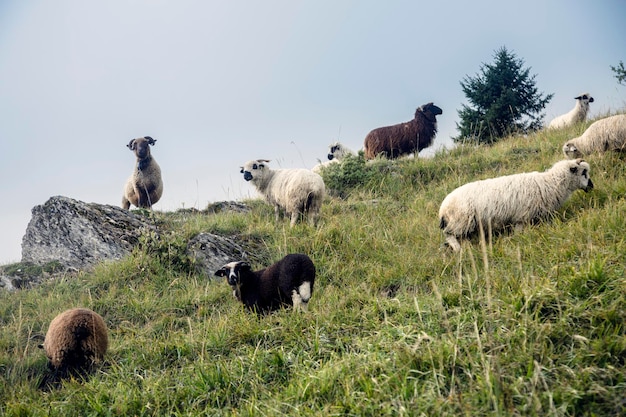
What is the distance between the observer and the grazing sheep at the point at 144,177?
15266 millimetres

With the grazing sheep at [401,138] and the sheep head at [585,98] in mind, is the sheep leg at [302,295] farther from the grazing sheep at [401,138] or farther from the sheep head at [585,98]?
the sheep head at [585,98]

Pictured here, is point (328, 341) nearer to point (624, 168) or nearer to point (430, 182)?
point (624, 168)

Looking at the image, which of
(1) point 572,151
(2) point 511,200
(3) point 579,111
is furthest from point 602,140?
(3) point 579,111

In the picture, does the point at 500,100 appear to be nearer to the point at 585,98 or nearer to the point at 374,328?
the point at 585,98

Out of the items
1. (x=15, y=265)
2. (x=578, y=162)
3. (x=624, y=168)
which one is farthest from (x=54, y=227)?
(x=624, y=168)

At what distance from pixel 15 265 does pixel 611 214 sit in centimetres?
1133

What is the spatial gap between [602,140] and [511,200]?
362 cm

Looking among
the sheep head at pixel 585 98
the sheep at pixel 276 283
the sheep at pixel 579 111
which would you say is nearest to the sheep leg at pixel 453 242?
the sheep at pixel 276 283

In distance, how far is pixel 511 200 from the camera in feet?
27.3

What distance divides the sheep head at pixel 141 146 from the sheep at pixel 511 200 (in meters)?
9.53

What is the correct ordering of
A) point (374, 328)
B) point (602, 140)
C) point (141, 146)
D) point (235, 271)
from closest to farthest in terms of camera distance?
point (374, 328) < point (235, 271) < point (602, 140) < point (141, 146)

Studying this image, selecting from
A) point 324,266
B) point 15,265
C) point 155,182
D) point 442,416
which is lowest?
point 442,416

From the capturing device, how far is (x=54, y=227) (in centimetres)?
1162

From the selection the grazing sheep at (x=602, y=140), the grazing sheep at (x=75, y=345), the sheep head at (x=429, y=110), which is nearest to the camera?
the grazing sheep at (x=75, y=345)
